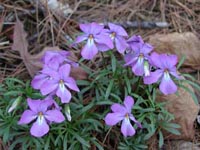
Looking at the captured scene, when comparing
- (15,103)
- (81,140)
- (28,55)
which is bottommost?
(81,140)

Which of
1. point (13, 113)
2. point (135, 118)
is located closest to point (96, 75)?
point (135, 118)

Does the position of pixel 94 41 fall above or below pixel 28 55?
above

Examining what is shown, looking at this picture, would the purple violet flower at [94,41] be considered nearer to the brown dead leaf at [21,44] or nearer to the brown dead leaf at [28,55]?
the brown dead leaf at [28,55]

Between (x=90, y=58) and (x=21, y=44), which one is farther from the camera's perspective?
(x=21, y=44)

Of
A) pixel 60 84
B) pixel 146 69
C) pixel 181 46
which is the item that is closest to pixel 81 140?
pixel 60 84

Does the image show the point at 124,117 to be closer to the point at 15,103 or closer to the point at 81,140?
the point at 81,140

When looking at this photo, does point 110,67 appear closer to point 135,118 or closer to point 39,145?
point 135,118
